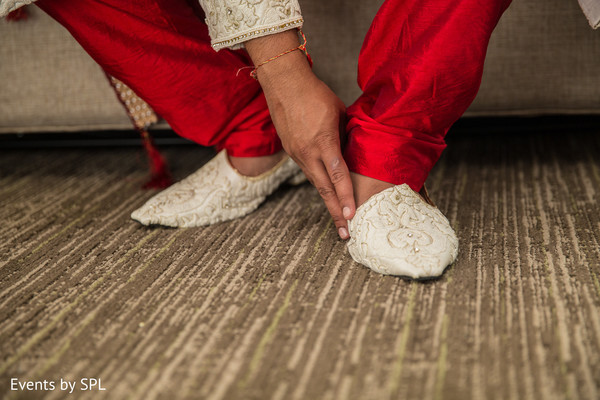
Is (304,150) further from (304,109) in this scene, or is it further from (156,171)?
(156,171)

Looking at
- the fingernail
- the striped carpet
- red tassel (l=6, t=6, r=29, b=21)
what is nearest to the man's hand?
the fingernail

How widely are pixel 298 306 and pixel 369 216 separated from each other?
150 mm

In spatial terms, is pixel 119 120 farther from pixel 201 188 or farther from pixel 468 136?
pixel 468 136

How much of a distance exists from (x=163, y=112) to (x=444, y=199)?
470 millimetres

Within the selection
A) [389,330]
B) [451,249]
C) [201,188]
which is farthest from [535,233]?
[201,188]

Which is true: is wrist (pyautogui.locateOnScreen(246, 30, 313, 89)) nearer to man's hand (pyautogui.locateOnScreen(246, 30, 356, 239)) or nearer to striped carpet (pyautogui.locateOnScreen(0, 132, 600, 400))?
man's hand (pyautogui.locateOnScreen(246, 30, 356, 239))

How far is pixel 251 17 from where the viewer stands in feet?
2.07

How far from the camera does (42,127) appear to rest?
1127 mm

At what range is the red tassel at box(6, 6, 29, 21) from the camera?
102cm

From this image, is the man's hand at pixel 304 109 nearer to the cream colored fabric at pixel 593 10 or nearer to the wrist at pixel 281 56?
the wrist at pixel 281 56

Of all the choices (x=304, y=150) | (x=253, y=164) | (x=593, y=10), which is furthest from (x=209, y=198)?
(x=593, y=10)

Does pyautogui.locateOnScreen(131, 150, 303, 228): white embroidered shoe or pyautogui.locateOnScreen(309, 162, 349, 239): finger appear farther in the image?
pyautogui.locateOnScreen(131, 150, 303, 228): white embroidered shoe

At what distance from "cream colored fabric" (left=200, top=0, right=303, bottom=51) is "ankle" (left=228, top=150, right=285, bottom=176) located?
23cm

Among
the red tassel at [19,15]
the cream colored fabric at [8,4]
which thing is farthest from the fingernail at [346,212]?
the red tassel at [19,15]
